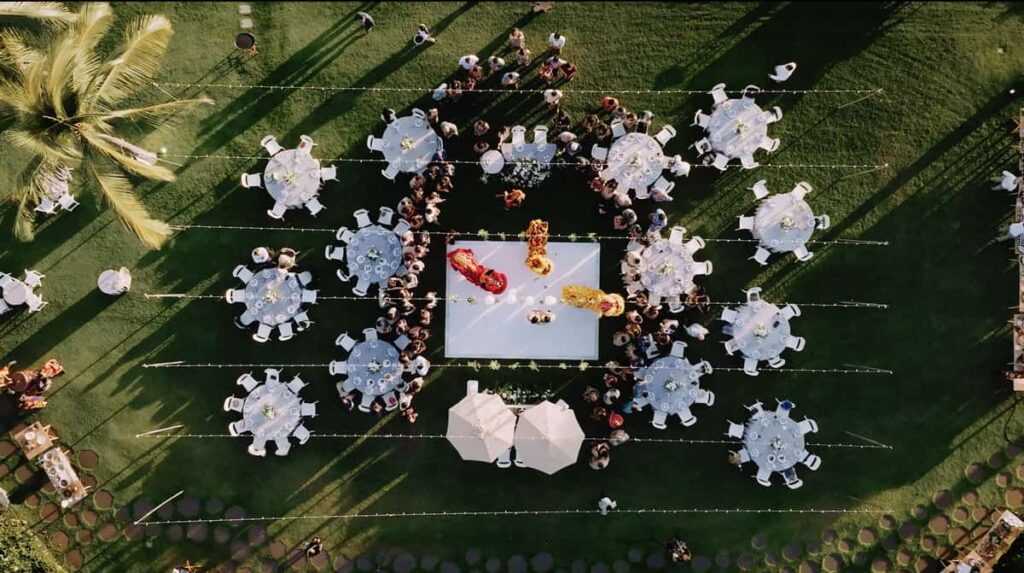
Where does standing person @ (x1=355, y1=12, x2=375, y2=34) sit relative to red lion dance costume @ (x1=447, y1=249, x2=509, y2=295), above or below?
above

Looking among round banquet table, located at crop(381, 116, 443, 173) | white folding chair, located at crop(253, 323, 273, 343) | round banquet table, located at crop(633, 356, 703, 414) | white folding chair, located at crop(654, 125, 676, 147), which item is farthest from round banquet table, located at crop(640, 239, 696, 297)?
white folding chair, located at crop(253, 323, 273, 343)

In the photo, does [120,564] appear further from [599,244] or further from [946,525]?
[946,525]

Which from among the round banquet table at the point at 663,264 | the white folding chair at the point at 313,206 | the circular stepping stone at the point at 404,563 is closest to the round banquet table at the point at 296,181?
the white folding chair at the point at 313,206

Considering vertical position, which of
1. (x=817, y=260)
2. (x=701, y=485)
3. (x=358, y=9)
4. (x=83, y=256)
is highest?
(x=358, y=9)

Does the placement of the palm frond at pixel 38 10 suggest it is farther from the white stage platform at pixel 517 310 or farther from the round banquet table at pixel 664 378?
the round banquet table at pixel 664 378

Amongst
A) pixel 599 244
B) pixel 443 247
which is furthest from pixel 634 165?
pixel 443 247

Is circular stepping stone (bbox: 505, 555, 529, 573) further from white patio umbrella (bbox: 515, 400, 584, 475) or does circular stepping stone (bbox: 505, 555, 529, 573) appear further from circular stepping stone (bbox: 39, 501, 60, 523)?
circular stepping stone (bbox: 39, 501, 60, 523)

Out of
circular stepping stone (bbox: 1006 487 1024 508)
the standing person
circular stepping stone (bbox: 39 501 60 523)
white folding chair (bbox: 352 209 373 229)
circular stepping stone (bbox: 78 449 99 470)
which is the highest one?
the standing person
